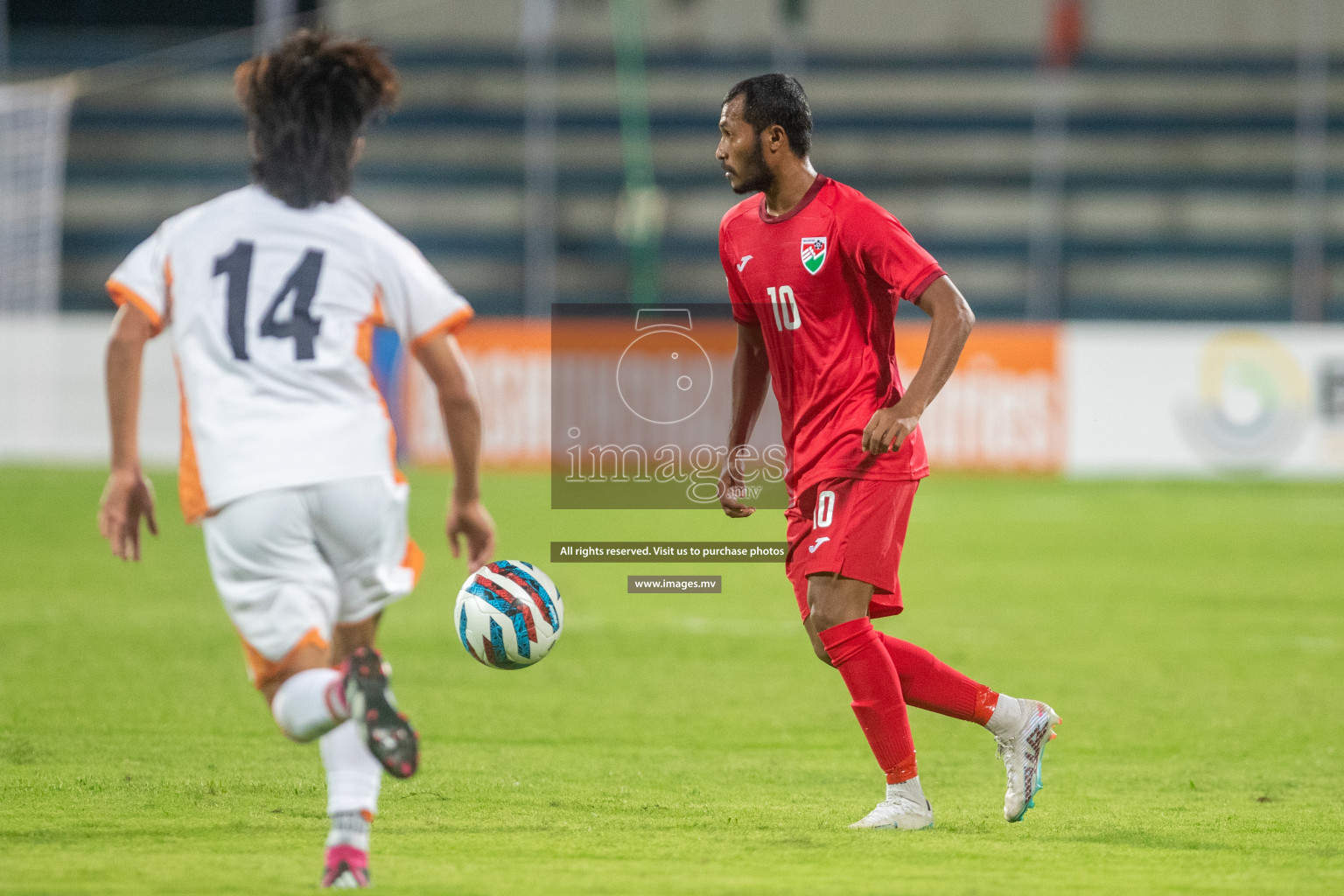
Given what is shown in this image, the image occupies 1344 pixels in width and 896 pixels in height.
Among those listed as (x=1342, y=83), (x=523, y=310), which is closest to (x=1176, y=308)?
(x=1342, y=83)

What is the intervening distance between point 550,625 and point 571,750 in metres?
1.35

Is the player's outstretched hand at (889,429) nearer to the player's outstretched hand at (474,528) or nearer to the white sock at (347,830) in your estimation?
the player's outstretched hand at (474,528)

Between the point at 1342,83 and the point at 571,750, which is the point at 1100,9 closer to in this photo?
the point at 1342,83

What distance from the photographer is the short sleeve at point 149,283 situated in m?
3.91

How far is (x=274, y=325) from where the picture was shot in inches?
153

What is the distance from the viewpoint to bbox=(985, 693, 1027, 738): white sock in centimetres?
507

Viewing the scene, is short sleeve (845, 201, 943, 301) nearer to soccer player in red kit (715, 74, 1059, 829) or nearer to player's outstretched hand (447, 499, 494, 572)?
soccer player in red kit (715, 74, 1059, 829)

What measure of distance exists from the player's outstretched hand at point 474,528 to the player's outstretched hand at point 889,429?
1116mm

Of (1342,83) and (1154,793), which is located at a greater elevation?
(1342,83)

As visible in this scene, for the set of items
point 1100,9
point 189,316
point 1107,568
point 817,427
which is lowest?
point 1107,568

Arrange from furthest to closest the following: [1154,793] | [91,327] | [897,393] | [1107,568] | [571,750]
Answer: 1. [91,327]
2. [1107,568]
3. [571,750]
4. [1154,793]
5. [897,393]

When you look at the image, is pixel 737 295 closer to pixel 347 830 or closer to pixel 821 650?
pixel 821 650

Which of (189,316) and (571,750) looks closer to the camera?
(189,316)

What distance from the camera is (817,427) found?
16.3 ft
